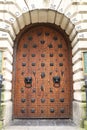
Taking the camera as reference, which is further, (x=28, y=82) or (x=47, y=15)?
(x=28, y=82)

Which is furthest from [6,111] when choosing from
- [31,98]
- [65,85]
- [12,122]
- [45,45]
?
[45,45]

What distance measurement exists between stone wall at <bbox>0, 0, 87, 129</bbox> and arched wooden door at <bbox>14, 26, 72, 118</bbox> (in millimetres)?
402

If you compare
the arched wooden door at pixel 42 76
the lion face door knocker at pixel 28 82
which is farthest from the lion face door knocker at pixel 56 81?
the lion face door knocker at pixel 28 82

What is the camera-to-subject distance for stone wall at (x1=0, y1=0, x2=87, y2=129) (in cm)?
552

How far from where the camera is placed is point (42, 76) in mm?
6391

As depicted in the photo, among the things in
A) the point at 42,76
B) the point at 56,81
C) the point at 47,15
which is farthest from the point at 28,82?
the point at 47,15

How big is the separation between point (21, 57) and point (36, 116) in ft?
6.30

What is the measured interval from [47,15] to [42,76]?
1903 millimetres

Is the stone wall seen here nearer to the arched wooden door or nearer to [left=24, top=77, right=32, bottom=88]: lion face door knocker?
the arched wooden door

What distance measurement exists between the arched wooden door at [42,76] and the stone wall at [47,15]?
402mm

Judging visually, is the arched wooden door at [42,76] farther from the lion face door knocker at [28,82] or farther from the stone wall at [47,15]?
the stone wall at [47,15]

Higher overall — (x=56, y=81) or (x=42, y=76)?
(x=42, y=76)

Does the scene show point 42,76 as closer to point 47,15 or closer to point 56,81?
point 56,81

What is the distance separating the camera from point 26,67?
643cm
